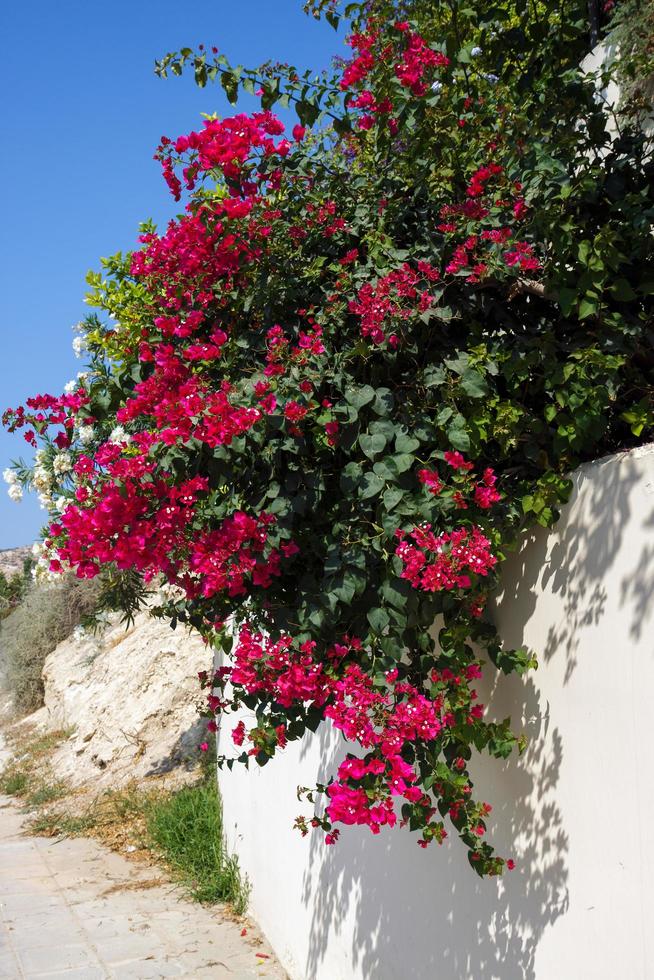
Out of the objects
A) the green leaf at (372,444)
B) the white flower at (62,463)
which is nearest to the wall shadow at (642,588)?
the green leaf at (372,444)

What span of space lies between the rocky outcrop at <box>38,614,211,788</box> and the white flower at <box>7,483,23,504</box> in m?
1.89

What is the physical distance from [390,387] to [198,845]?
14.8 feet

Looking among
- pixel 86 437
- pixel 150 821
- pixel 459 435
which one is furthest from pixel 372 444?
pixel 150 821

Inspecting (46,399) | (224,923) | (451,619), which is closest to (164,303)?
(46,399)

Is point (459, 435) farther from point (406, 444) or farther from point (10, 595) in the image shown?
point (10, 595)

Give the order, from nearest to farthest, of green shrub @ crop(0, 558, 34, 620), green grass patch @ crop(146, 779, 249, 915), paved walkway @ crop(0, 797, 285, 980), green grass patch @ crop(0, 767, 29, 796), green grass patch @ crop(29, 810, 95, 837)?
paved walkway @ crop(0, 797, 285, 980) < green grass patch @ crop(146, 779, 249, 915) < green grass patch @ crop(29, 810, 95, 837) < green grass patch @ crop(0, 767, 29, 796) < green shrub @ crop(0, 558, 34, 620)

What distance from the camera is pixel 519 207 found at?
2.52 meters

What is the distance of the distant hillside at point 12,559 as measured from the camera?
2517cm

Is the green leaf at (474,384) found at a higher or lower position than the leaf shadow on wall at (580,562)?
higher

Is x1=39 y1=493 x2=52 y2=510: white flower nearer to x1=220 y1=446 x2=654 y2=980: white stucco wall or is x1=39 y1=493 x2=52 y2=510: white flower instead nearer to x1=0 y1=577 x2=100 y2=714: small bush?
x1=220 y1=446 x2=654 y2=980: white stucco wall

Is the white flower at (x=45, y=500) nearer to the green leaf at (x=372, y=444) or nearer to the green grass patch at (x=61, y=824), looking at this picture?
the green grass patch at (x=61, y=824)

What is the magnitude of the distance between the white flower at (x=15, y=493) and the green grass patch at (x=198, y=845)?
2547 millimetres

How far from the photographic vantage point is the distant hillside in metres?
25.2

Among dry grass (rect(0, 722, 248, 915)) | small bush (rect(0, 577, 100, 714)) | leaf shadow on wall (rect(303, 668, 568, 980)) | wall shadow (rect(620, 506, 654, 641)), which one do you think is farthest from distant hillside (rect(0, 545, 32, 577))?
wall shadow (rect(620, 506, 654, 641))
